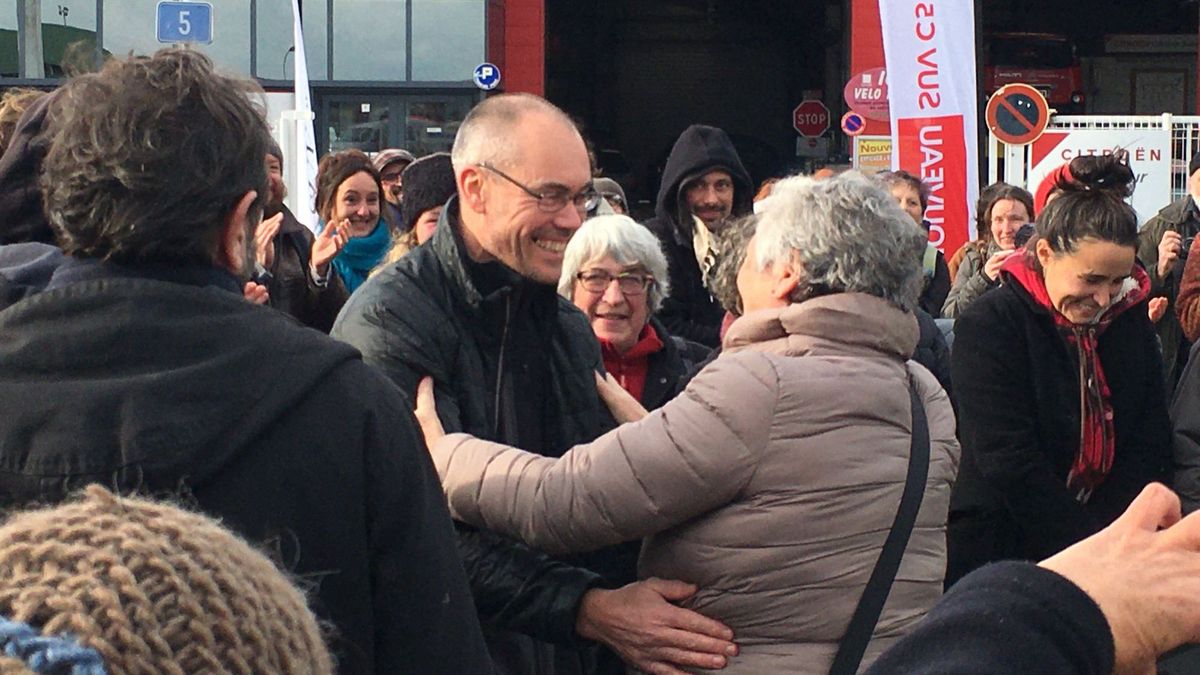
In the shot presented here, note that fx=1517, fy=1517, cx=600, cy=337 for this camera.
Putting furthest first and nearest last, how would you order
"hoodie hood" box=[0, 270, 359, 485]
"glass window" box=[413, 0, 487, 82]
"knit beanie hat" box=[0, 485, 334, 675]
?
"glass window" box=[413, 0, 487, 82]
"hoodie hood" box=[0, 270, 359, 485]
"knit beanie hat" box=[0, 485, 334, 675]

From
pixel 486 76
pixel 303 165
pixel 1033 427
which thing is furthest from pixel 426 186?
pixel 486 76

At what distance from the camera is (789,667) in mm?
2621

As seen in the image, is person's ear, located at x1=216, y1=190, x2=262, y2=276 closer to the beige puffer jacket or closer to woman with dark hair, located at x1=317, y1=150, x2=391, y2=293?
the beige puffer jacket

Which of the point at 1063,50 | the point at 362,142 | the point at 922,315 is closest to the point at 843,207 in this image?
the point at 922,315

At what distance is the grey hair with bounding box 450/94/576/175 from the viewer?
2854mm

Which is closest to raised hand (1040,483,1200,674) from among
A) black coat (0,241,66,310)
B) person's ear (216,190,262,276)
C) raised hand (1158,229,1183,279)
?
person's ear (216,190,262,276)

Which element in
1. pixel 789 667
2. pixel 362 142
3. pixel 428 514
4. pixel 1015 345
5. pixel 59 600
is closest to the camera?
pixel 59 600

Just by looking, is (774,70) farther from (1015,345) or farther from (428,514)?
(428,514)

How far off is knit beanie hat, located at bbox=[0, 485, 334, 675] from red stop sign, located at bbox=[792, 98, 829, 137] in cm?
2288

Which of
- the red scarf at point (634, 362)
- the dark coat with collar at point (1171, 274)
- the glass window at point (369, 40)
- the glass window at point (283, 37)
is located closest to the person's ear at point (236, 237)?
the red scarf at point (634, 362)

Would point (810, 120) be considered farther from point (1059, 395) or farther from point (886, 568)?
point (886, 568)

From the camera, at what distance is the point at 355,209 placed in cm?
643

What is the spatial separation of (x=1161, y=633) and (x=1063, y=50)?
894 inches

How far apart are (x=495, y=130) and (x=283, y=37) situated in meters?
18.9
